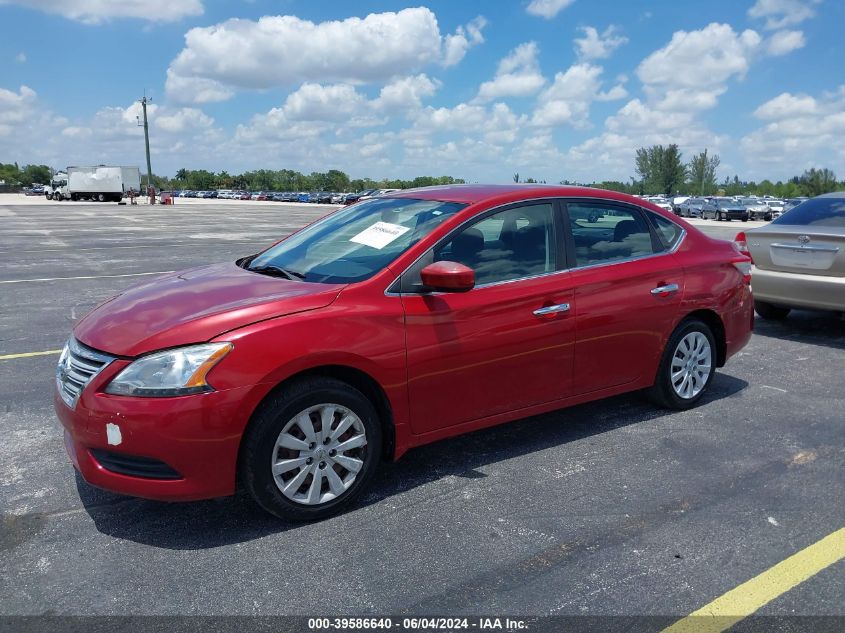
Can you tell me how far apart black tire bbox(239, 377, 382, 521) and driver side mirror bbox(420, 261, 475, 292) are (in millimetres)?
674

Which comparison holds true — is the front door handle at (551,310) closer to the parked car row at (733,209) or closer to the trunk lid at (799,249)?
the trunk lid at (799,249)

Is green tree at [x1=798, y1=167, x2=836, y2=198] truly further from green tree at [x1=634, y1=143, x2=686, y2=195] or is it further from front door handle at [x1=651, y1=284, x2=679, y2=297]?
front door handle at [x1=651, y1=284, x2=679, y2=297]

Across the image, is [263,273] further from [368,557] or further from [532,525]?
[532,525]

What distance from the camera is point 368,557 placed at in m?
3.11

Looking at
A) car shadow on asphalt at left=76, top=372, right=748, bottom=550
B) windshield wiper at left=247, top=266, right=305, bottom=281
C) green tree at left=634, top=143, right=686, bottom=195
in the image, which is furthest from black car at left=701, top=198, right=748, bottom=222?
green tree at left=634, top=143, right=686, bottom=195

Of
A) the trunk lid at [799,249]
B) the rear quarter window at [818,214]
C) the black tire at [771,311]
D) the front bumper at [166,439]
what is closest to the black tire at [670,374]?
the trunk lid at [799,249]

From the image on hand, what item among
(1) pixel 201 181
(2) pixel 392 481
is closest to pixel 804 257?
(2) pixel 392 481

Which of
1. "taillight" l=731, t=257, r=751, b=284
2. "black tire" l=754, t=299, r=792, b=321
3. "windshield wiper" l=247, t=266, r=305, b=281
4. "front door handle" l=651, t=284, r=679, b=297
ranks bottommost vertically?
"black tire" l=754, t=299, r=792, b=321

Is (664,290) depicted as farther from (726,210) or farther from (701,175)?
(701,175)

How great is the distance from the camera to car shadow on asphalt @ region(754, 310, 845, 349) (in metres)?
7.37

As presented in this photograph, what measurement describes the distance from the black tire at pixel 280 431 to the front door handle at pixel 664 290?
222cm

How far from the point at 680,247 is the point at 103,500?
398 cm

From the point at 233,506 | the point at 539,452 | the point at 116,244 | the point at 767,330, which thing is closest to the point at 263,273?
the point at 233,506

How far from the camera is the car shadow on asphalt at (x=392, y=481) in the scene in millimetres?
3324
